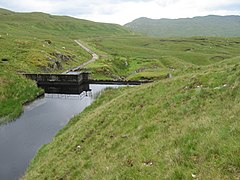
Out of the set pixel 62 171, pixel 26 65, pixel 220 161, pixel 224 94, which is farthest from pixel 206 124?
pixel 26 65

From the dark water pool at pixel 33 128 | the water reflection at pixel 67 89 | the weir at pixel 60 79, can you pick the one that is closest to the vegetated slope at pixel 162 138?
the dark water pool at pixel 33 128

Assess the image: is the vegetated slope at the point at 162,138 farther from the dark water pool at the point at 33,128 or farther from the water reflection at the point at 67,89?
the water reflection at the point at 67,89

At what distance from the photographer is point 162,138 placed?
53.3 ft

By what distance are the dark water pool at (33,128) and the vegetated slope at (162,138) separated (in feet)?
20.6

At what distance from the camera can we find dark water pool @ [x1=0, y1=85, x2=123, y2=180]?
30.7 metres

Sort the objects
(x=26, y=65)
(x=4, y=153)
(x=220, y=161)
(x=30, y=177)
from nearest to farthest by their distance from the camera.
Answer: (x=220, y=161) → (x=30, y=177) → (x=4, y=153) → (x=26, y=65)

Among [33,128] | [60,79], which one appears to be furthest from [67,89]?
[33,128]

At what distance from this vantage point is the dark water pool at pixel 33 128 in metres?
30.7

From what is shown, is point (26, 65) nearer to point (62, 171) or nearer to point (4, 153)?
point (4, 153)

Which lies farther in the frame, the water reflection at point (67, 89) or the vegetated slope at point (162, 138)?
the water reflection at point (67, 89)

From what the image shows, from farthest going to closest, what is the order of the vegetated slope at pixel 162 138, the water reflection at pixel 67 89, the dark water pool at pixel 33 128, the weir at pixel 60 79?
the weir at pixel 60 79 → the water reflection at pixel 67 89 → the dark water pool at pixel 33 128 → the vegetated slope at pixel 162 138

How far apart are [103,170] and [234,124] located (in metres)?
7.02

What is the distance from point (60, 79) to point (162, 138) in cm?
5240

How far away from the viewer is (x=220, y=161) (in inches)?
431
